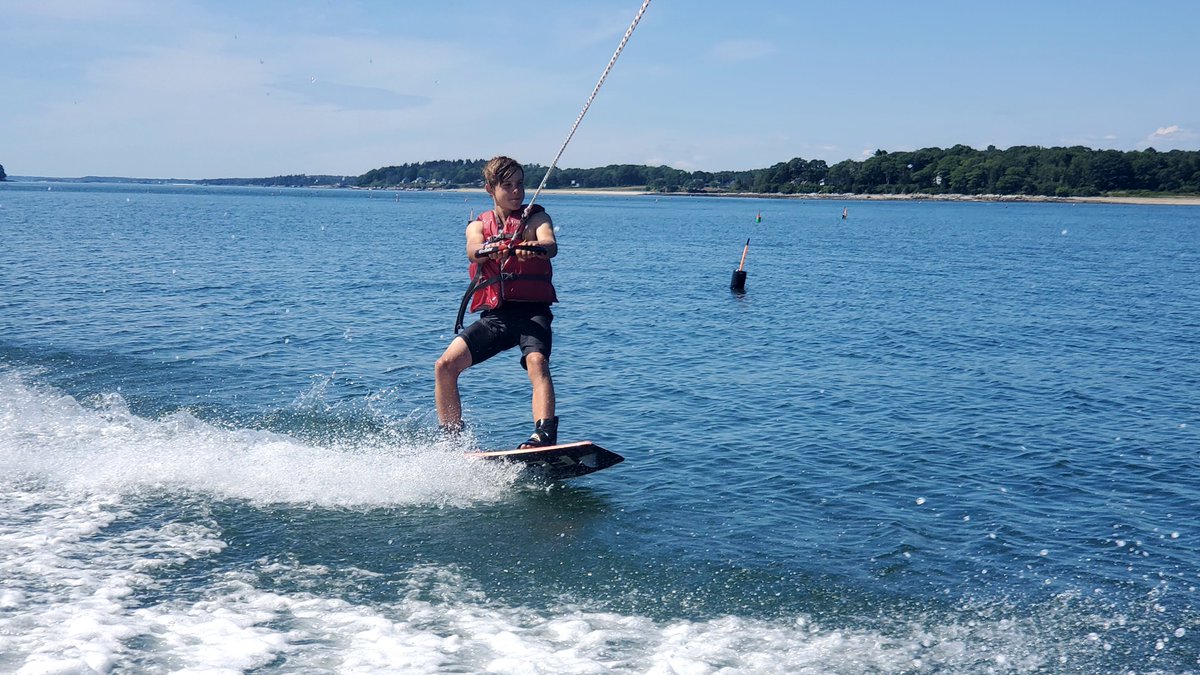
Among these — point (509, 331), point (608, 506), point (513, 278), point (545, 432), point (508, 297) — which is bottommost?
point (608, 506)

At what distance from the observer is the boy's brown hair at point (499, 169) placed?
841 centimetres

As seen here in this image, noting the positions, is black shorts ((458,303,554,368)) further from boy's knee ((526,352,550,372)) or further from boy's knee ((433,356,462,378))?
boy's knee ((433,356,462,378))

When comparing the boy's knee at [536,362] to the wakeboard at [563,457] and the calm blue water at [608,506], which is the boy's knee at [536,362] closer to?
the wakeboard at [563,457]

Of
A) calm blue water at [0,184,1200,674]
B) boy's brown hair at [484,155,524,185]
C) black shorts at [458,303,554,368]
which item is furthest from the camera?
black shorts at [458,303,554,368]

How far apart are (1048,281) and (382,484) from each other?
34.8m

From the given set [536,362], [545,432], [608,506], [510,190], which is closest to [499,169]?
[510,190]

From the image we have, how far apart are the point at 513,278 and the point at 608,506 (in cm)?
220

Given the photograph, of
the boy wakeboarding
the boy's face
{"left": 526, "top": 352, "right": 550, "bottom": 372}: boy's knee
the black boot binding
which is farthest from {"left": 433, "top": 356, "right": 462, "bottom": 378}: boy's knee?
the boy's face

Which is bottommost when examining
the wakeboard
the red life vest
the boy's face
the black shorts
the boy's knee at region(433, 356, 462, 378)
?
the wakeboard

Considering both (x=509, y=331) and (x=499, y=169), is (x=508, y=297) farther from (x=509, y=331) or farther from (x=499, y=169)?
(x=499, y=169)

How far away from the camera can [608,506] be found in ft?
27.9

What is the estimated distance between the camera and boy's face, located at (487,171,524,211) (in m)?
8.42

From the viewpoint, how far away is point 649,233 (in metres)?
83.2

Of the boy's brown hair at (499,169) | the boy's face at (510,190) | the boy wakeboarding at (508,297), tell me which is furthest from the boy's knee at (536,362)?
the boy's brown hair at (499,169)
